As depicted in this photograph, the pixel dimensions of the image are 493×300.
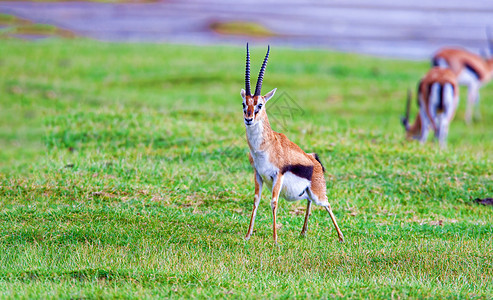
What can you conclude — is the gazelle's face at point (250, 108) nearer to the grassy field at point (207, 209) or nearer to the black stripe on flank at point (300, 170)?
the black stripe on flank at point (300, 170)

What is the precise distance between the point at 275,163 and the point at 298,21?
27.1m

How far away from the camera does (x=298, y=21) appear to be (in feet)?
109

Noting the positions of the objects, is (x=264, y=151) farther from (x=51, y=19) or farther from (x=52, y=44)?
(x=51, y=19)

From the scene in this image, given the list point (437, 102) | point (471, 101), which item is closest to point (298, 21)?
point (471, 101)

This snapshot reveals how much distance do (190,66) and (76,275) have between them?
568 inches

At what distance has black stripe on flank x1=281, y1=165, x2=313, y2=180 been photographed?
710cm

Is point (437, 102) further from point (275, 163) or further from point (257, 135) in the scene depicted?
point (257, 135)

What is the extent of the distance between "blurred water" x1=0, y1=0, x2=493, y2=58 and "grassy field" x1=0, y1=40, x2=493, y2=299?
11561 millimetres

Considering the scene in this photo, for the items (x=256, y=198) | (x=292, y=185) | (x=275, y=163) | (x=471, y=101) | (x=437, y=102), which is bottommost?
(x=471, y=101)

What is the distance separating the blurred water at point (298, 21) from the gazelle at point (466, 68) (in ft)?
24.0

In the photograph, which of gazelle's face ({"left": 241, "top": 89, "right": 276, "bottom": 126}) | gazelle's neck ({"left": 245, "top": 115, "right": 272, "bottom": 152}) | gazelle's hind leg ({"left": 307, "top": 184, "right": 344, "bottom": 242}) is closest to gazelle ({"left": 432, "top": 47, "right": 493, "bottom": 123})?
gazelle's hind leg ({"left": 307, "top": 184, "right": 344, "bottom": 242})

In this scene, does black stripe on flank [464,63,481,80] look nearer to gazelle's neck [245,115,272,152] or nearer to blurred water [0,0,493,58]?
blurred water [0,0,493,58]

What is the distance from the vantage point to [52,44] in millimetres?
22062

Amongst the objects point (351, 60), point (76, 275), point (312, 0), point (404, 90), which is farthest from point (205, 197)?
point (312, 0)
